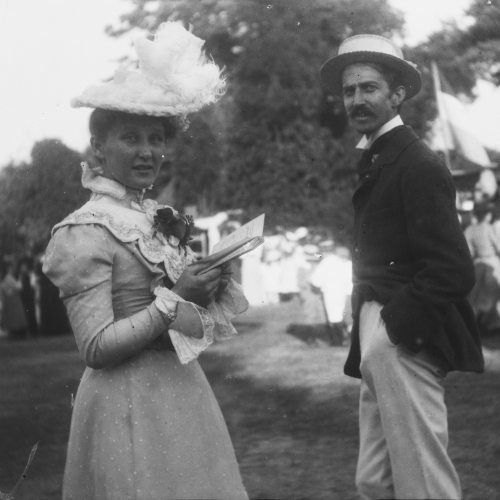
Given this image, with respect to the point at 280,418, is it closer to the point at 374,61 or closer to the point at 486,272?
the point at 374,61

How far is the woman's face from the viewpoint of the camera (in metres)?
2.22

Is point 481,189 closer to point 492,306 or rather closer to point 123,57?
point 492,306

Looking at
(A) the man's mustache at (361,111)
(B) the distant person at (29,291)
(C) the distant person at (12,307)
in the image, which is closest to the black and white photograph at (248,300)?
(A) the man's mustache at (361,111)

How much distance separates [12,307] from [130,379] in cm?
1267

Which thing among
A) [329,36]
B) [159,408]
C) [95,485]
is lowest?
[95,485]

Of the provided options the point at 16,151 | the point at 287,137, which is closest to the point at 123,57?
the point at 16,151

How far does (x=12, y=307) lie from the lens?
45.8 feet

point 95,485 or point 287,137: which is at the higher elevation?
point 287,137

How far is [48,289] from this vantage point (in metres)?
13.3

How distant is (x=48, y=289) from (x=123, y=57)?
940cm

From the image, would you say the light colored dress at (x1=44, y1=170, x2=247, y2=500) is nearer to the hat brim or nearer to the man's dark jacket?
the man's dark jacket

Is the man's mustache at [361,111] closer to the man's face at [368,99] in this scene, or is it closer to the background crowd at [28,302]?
the man's face at [368,99]

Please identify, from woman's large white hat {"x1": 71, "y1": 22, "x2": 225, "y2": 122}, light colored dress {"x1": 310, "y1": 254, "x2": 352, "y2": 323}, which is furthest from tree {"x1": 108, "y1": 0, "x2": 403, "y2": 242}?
woman's large white hat {"x1": 71, "y1": 22, "x2": 225, "y2": 122}

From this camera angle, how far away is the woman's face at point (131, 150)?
2217mm
